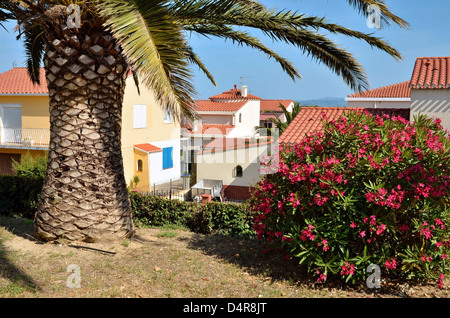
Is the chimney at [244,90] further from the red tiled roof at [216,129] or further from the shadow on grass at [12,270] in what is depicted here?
the shadow on grass at [12,270]

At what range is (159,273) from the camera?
5.74m

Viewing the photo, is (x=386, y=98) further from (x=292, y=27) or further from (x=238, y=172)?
(x=292, y=27)

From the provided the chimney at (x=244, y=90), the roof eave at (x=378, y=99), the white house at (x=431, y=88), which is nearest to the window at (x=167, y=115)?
the white house at (x=431, y=88)

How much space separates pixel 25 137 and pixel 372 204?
21.5 meters

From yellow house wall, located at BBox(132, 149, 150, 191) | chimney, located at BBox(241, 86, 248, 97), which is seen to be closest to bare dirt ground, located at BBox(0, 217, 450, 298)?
yellow house wall, located at BBox(132, 149, 150, 191)

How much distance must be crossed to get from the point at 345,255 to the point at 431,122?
7.64 feet

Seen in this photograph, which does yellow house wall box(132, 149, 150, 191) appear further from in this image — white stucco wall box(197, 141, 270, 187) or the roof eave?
the roof eave

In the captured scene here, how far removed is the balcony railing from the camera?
873 inches

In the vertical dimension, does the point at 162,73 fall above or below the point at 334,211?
above

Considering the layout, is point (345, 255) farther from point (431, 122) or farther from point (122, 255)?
point (122, 255)

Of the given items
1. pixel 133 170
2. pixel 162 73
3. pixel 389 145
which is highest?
pixel 162 73

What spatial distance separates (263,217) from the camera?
605 centimetres

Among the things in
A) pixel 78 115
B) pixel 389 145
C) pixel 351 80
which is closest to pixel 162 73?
pixel 78 115

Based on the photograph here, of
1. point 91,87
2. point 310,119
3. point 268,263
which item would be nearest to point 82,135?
point 91,87
